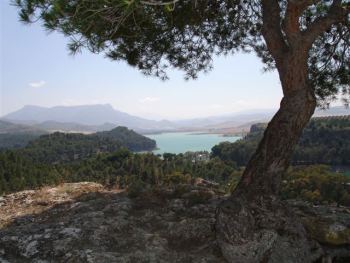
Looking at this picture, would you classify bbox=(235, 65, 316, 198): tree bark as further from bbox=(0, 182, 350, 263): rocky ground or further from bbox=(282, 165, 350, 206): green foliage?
bbox=(282, 165, 350, 206): green foliage

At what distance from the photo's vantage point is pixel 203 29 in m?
7.73

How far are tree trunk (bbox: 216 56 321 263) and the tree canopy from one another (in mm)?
702

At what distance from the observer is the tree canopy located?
15.7 ft

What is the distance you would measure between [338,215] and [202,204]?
2425 millimetres

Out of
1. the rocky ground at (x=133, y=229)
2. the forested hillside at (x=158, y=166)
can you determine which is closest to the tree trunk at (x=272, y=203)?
the rocky ground at (x=133, y=229)

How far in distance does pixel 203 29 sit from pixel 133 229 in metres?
4.12

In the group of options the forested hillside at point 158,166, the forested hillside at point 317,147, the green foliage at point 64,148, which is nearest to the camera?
the forested hillside at point 158,166

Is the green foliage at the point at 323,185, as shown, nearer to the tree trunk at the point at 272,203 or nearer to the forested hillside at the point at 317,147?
the tree trunk at the point at 272,203

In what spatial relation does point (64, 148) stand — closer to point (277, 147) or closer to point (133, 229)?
point (133, 229)

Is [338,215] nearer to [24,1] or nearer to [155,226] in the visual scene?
[155,226]

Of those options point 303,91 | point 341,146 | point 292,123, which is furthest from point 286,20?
point 341,146

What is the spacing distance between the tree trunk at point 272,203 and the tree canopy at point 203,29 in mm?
702

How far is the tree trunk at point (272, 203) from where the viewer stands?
16.3ft

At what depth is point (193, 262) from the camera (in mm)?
5027
